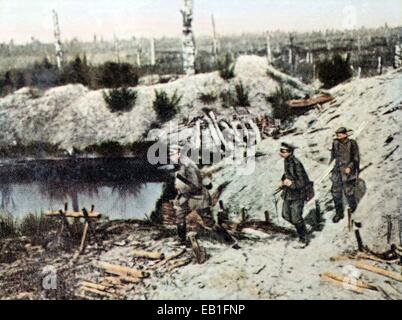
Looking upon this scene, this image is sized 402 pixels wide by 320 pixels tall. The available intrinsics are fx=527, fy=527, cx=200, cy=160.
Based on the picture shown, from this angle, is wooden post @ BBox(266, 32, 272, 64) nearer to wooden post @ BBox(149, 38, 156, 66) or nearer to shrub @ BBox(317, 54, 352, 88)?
shrub @ BBox(317, 54, 352, 88)

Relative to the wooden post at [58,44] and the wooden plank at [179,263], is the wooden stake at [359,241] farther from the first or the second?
the wooden post at [58,44]

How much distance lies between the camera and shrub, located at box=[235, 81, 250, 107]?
248 inches

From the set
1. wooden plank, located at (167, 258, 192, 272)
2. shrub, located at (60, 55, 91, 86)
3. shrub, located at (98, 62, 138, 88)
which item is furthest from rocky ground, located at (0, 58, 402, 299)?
shrub, located at (60, 55, 91, 86)

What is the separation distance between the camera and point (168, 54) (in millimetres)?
6488

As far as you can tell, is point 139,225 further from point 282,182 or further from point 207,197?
point 282,182

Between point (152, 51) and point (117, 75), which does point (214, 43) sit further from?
point (117, 75)

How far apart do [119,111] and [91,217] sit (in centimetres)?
135

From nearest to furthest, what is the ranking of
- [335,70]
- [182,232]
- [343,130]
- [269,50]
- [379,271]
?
1. [379,271]
2. [343,130]
3. [182,232]
4. [335,70]
5. [269,50]

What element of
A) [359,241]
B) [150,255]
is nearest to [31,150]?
[150,255]

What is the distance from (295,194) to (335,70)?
1.57 m

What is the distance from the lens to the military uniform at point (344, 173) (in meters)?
5.73

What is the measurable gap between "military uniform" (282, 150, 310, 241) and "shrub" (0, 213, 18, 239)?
128 inches

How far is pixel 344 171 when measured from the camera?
18.9ft

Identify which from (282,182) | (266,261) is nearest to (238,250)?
(266,261)
